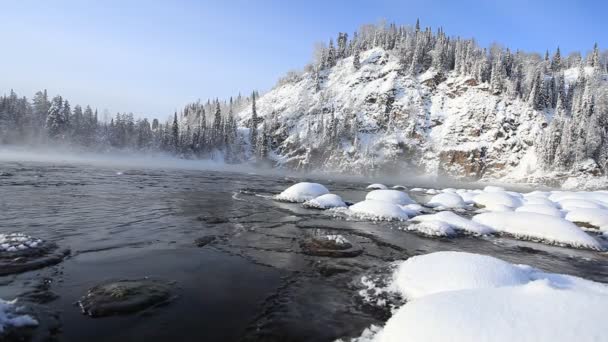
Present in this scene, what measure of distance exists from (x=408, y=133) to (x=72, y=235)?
121606mm

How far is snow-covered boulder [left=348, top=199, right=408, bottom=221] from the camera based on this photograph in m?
22.7

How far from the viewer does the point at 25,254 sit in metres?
10.9

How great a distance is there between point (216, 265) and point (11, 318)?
19.1ft

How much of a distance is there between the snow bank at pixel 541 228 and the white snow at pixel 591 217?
5.75m

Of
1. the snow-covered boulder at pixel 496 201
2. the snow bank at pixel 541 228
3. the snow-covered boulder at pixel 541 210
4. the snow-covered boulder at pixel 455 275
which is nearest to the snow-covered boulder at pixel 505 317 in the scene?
the snow-covered boulder at pixel 455 275

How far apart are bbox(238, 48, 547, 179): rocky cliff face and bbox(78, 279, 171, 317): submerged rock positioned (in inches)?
4378

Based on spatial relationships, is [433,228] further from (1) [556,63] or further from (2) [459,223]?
(1) [556,63]

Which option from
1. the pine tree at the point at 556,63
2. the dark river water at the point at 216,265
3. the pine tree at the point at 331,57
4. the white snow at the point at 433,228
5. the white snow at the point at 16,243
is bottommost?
the dark river water at the point at 216,265

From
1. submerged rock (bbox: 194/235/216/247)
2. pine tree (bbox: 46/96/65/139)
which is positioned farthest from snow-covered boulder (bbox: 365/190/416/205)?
pine tree (bbox: 46/96/65/139)

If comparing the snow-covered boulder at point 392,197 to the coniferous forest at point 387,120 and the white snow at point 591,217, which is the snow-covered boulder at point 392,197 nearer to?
the white snow at point 591,217

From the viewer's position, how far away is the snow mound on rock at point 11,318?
6.76m

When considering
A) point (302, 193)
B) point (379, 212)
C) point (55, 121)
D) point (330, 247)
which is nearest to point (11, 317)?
point (330, 247)

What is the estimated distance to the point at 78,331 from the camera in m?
7.03

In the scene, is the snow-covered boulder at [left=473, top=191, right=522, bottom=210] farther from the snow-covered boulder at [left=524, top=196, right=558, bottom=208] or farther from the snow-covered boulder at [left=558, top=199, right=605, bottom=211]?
the snow-covered boulder at [left=558, top=199, right=605, bottom=211]
